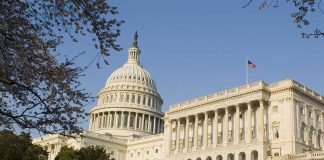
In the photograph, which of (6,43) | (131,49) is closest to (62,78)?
(6,43)

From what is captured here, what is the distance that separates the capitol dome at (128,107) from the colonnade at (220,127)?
42166 millimetres

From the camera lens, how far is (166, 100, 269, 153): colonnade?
90938 millimetres

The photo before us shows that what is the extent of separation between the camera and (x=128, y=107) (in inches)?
6166

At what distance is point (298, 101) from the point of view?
90.2 metres

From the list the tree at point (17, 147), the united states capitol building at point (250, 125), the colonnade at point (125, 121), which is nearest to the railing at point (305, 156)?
the united states capitol building at point (250, 125)

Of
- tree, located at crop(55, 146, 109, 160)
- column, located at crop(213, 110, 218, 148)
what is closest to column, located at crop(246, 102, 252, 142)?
column, located at crop(213, 110, 218, 148)

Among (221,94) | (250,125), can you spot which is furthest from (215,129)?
(250,125)

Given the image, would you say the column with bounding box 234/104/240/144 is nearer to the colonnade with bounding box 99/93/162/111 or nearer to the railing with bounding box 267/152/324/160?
the railing with bounding box 267/152/324/160

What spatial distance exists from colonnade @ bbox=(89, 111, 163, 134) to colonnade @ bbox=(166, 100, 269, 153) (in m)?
46.8

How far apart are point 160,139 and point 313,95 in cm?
4766

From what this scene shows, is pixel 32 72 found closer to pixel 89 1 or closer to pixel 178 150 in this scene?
pixel 89 1

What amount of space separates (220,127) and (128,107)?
6308 centimetres

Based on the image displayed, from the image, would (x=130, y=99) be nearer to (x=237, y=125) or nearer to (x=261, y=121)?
(x=237, y=125)

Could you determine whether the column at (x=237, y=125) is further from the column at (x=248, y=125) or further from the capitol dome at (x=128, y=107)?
the capitol dome at (x=128, y=107)
